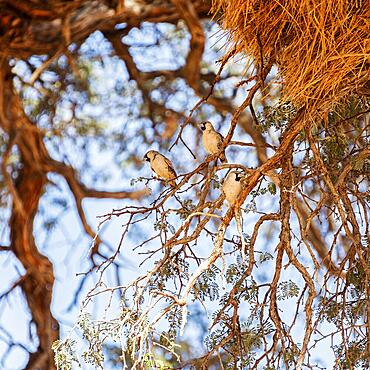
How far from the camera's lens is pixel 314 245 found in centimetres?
486

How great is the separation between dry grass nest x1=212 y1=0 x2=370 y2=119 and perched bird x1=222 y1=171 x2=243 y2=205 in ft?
0.85

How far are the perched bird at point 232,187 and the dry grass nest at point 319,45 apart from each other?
260 millimetres

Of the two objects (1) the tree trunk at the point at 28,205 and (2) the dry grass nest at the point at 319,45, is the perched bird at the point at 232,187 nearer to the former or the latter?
(2) the dry grass nest at the point at 319,45

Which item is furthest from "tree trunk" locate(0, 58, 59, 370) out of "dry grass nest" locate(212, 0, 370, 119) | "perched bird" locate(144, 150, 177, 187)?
"dry grass nest" locate(212, 0, 370, 119)

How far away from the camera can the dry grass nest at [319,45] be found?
2672mm

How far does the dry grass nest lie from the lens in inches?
105

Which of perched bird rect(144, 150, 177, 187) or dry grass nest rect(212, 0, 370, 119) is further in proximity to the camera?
perched bird rect(144, 150, 177, 187)

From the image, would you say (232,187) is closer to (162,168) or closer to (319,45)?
(319,45)

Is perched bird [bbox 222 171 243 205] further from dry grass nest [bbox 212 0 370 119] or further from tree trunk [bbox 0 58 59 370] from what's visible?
tree trunk [bbox 0 58 59 370]

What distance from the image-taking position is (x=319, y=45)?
270 cm

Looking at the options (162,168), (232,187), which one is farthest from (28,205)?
(232,187)

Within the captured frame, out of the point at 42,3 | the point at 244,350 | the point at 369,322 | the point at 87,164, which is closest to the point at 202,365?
the point at 244,350

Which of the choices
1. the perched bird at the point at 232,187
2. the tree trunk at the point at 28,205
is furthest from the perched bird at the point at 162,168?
the tree trunk at the point at 28,205

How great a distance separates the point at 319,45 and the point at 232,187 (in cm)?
45
